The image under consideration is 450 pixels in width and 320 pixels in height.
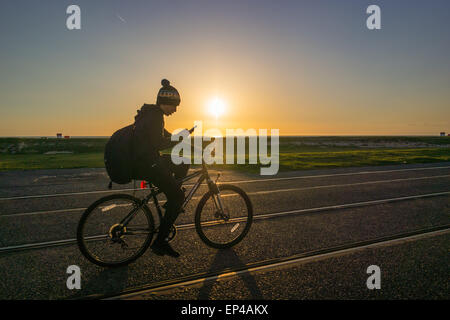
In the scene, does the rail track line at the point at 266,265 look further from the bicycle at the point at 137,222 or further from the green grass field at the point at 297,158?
the green grass field at the point at 297,158

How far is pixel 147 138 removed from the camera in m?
4.00

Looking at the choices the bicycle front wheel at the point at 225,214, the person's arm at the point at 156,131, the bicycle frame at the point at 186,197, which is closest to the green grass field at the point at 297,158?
the bicycle front wheel at the point at 225,214

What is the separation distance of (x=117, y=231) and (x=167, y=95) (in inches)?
82.9

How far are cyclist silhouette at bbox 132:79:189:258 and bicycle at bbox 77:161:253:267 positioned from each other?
168 mm

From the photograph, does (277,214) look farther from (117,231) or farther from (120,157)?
(120,157)

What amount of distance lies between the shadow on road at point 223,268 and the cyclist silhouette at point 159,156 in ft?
2.11

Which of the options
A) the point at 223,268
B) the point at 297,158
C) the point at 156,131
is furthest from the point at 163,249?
the point at 297,158

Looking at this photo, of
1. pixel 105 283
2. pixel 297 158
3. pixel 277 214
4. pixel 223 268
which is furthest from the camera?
pixel 297 158

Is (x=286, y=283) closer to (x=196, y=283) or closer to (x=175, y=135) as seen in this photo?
(x=196, y=283)
